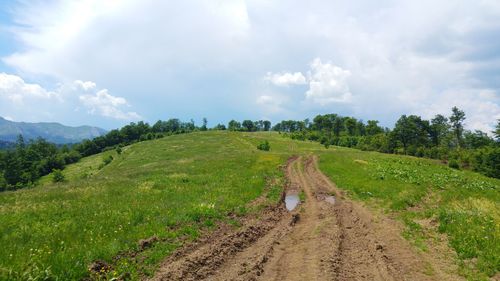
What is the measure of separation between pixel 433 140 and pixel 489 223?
5072 inches

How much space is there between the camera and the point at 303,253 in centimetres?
1232

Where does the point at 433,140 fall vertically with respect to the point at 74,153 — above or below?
above

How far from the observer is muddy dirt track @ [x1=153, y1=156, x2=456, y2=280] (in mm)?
10258

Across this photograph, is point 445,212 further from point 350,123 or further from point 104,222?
point 350,123

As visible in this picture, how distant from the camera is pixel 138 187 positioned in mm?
24859

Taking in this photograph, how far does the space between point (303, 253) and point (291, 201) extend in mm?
12343

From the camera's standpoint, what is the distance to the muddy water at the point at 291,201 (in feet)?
73.2

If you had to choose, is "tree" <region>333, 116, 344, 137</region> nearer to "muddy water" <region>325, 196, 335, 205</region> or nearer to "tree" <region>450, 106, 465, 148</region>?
"tree" <region>450, 106, 465, 148</region>

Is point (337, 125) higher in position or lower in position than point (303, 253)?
higher

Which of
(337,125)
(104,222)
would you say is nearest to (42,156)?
(337,125)

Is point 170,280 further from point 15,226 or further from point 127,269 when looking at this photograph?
point 15,226

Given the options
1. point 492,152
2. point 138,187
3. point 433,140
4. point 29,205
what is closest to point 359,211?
point 138,187

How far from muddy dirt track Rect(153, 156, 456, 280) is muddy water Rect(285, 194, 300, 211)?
3.38 metres

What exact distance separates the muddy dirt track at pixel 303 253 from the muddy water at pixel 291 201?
3.38 meters
